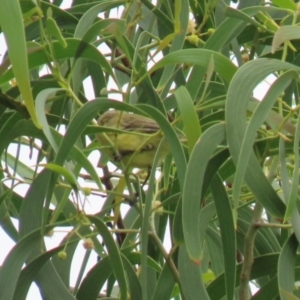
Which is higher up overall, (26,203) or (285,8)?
(285,8)

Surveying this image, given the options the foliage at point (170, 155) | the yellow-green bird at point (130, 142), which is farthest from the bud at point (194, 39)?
the yellow-green bird at point (130, 142)

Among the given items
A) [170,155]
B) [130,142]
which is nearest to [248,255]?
[170,155]

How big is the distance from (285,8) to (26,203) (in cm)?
54

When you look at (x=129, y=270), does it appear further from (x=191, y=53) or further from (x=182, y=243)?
(x=191, y=53)

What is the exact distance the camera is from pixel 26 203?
56.6 inches

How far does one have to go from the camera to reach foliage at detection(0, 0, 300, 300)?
121 centimetres

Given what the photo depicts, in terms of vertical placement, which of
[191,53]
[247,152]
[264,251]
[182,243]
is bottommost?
[264,251]

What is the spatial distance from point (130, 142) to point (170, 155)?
0.25 m

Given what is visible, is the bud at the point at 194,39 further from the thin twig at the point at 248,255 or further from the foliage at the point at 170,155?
the thin twig at the point at 248,255

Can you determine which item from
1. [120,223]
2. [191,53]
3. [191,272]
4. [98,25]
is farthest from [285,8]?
[120,223]

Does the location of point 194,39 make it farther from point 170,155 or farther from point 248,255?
point 248,255

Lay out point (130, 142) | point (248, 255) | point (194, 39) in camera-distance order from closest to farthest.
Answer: point (248, 255), point (194, 39), point (130, 142)

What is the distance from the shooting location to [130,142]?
1.70 meters

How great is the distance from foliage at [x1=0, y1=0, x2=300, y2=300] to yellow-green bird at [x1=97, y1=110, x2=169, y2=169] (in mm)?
40
